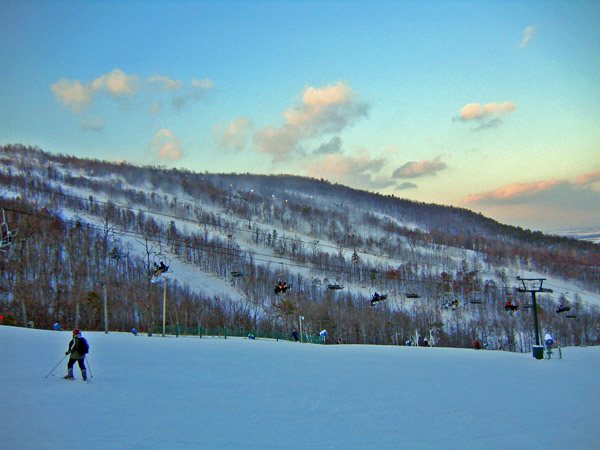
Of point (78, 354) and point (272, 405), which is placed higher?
point (78, 354)

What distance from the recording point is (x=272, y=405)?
12.6 m

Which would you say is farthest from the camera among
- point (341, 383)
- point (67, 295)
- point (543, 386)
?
point (67, 295)

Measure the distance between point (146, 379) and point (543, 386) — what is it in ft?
47.3

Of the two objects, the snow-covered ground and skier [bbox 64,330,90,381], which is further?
skier [bbox 64,330,90,381]

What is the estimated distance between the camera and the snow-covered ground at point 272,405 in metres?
9.48

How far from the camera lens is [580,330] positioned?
108375mm

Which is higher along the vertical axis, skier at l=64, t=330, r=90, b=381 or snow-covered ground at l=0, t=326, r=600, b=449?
skier at l=64, t=330, r=90, b=381

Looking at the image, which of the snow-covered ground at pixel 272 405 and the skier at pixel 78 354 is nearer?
the snow-covered ground at pixel 272 405

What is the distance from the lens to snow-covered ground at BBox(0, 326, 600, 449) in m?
9.48

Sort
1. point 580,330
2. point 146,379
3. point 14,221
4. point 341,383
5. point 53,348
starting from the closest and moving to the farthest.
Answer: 1. point 146,379
2. point 341,383
3. point 53,348
4. point 14,221
5. point 580,330

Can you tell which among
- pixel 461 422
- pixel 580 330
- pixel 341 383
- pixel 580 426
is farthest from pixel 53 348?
pixel 580 330

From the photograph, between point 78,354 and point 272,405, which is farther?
point 78,354

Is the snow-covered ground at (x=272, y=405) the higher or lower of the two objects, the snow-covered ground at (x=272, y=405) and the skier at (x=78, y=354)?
the lower

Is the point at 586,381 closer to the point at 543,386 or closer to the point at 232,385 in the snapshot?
the point at 543,386
